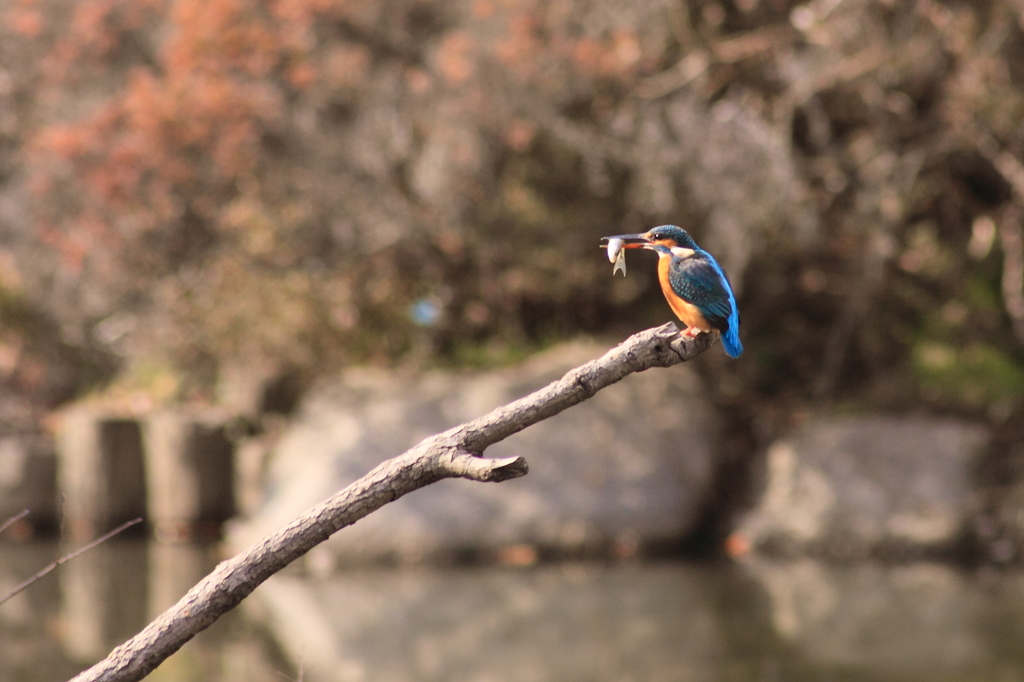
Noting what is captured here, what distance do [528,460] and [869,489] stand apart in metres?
1.99

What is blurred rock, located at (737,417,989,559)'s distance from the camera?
685 cm

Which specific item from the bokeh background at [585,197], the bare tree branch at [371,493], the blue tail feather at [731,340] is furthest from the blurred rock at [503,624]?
the blue tail feather at [731,340]

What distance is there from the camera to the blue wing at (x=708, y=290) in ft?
5.27

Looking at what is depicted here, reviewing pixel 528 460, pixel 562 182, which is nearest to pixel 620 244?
pixel 528 460

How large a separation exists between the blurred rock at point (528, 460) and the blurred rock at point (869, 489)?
1.61ft

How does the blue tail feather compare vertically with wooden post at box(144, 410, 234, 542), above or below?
above

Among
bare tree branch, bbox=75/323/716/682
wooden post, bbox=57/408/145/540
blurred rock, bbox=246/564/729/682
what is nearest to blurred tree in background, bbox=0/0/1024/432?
wooden post, bbox=57/408/145/540

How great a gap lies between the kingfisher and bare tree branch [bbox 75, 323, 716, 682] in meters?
0.07

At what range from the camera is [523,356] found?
26.0 ft

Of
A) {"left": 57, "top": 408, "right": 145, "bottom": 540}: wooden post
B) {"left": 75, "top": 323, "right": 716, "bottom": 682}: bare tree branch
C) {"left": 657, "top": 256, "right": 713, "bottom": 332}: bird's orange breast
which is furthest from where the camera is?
{"left": 57, "top": 408, "right": 145, "bottom": 540}: wooden post

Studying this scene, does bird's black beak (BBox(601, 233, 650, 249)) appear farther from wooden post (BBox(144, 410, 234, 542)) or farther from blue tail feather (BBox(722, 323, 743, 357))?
wooden post (BBox(144, 410, 234, 542))

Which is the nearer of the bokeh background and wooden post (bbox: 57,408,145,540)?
the bokeh background

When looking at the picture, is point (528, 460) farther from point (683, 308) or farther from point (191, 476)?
point (683, 308)

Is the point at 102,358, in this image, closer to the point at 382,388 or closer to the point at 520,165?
the point at 382,388
